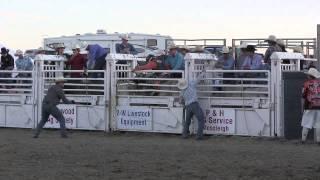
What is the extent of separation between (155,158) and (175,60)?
19.2ft

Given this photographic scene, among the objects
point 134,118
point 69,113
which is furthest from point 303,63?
point 69,113

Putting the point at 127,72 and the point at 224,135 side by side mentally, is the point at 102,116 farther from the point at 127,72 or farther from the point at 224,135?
the point at 224,135

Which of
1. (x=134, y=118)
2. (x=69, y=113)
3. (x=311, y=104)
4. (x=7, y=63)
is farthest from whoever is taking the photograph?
(x=7, y=63)

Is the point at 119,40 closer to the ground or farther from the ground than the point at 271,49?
farther from the ground

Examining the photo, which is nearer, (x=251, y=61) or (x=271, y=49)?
(x=251, y=61)

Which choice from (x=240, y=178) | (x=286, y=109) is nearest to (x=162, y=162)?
(x=240, y=178)

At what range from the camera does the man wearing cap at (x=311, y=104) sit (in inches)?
607

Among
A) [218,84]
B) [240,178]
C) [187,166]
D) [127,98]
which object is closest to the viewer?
[240,178]

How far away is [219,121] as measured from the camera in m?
17.3

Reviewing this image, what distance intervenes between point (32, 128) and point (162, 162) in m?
8.77

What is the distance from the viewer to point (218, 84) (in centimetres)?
1741

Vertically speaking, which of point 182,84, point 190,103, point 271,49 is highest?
point 271,49

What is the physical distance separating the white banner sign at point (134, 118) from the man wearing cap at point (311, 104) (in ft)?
14.3

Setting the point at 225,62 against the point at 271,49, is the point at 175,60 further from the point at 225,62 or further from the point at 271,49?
the point at 271,49
